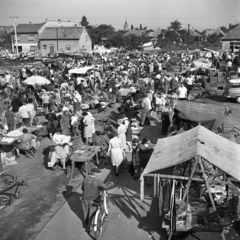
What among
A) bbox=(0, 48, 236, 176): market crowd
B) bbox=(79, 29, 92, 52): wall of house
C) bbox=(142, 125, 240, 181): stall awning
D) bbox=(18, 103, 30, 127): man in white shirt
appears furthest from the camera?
bbox=(79, 29, 92, 52): wall of house

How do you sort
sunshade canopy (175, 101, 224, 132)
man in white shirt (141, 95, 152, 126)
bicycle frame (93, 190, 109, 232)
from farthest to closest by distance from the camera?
1. man in white shirt (141, 95, 152, 126)
2. sunshade canopy (175, 101, 224, 132)
3. bicycle frame (93, 190, 109, 232)

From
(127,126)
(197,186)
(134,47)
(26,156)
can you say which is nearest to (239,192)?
(197,186)

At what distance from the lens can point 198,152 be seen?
639cm

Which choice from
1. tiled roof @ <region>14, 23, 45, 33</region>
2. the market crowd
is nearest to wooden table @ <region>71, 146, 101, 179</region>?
the market crowd

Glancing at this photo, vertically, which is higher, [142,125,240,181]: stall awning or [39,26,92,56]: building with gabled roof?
→ [39,26,92,56]: building with gabled roof

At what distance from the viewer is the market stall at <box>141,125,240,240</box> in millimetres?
6457

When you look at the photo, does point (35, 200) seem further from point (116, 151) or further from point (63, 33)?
point (63, 33)

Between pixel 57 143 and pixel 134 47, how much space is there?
66.8 m

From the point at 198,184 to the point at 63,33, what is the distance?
64.4 m

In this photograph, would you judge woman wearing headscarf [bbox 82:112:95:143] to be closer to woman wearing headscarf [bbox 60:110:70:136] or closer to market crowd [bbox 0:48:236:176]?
market crowd [bbox 0:48:236:176]

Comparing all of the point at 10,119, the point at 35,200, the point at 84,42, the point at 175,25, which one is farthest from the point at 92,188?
the point at 175,25

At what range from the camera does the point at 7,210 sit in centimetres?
858

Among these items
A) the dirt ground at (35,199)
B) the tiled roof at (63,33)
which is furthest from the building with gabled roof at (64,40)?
the dirt ground at (35,199)

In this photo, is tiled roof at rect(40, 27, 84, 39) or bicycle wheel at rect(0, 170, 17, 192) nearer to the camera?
bicycle wheel at rect(0, 170, 17, 192)
